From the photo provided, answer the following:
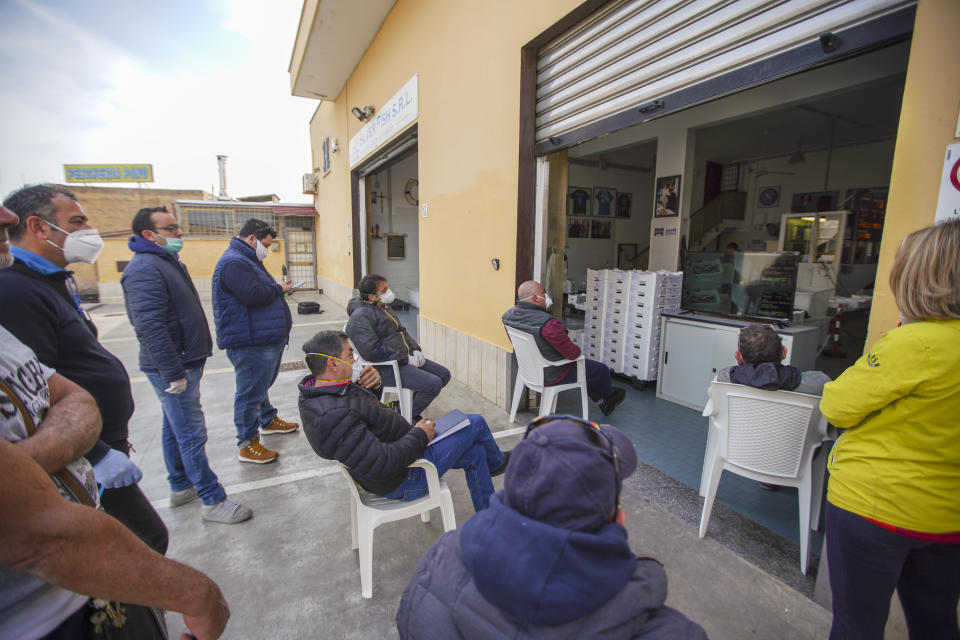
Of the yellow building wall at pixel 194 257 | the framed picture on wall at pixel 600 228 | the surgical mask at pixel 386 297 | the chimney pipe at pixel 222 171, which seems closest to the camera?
the surgical mask at pixel 386 297

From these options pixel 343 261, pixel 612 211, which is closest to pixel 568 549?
pixel 343 261

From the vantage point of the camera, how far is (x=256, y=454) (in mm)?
3176

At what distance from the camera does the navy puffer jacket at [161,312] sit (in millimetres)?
2303

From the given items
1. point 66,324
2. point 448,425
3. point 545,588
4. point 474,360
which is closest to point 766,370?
point 448,425

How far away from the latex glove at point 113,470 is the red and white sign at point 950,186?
283cm

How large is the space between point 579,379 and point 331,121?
9.94 metres

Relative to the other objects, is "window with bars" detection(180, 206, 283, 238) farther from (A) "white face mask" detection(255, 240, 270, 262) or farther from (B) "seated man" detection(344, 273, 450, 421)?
(B) "seated man" detection(344, 273, 450, 421)

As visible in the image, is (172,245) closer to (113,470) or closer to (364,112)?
(113,470)

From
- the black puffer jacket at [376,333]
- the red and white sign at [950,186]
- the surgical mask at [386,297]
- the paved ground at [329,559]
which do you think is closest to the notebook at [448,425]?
the paved ground at [329,559]

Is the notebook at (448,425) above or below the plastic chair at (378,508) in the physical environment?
above

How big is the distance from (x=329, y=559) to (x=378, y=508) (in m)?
0.56

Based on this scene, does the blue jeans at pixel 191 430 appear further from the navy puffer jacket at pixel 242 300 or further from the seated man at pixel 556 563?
the seated man at pixel 556 563

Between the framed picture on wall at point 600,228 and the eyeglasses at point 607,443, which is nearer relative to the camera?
the eyeglasses at point 607,443

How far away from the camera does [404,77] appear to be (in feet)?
19.2
